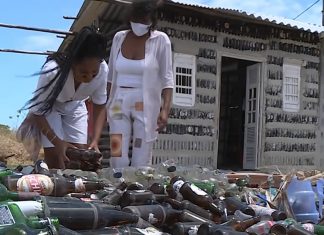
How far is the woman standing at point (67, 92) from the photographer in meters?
3.80

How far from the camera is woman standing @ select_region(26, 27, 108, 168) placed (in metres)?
3.80

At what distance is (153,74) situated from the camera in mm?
4570

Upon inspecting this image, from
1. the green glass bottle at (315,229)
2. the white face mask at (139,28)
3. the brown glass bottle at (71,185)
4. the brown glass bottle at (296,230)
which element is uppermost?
the white face mask at (139,28)

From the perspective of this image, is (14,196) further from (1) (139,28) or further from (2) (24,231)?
(1) (139,28)

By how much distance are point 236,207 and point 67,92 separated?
181cm

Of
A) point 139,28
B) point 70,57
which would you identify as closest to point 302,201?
point 70,57

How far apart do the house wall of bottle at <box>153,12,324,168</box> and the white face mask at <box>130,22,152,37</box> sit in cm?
405

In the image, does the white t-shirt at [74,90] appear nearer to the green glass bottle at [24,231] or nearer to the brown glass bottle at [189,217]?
the brown glass bottle at [189,217]

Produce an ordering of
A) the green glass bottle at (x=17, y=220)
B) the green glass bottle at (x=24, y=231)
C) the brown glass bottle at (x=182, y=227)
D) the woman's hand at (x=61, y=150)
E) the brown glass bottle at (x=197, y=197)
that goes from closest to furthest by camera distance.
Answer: the green glass bottle at (x=24, y=231), the green glass bottle at (x=17, y=220), the brown glass bottle at (x=182, y=227), the brown glass bottle at (x=197, y=197), the woman's hand at (x=61, y=150)

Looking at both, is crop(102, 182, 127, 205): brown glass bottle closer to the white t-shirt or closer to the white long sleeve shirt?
the white t-shirt

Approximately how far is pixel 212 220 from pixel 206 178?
112cm

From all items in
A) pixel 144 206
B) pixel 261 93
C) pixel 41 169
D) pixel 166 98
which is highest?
pixel 261 93

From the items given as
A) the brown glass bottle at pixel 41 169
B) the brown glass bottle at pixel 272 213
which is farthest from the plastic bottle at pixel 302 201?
the brown glass bottle at pixel 41 169

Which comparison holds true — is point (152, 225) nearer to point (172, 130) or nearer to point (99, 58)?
point (99, 58)
